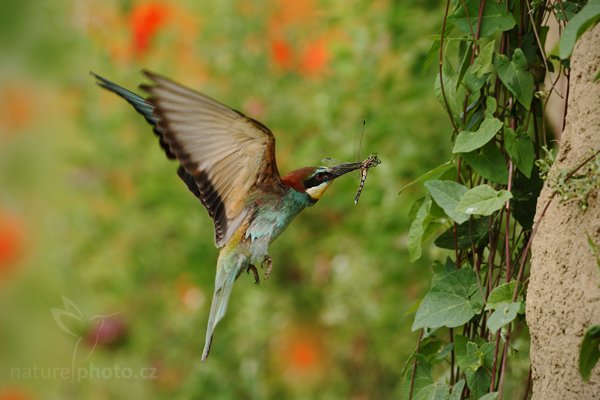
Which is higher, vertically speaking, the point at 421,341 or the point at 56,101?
the point at 421,341

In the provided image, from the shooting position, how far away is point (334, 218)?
4.52 m

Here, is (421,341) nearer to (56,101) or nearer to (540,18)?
(540,18)

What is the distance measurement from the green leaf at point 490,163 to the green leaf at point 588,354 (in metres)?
0.45

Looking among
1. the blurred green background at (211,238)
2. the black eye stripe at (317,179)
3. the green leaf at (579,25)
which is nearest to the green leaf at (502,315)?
the green leaf at (579,25)

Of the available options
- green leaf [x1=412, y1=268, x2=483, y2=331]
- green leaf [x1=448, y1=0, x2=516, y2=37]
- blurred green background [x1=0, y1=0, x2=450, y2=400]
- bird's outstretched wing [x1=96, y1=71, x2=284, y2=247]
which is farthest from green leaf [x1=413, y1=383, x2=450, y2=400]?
blurred green background [x1=0, y1=0, x2=450, y2=400]

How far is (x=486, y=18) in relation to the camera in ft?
5.93

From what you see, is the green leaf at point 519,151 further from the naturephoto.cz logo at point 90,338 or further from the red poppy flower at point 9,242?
the red poppy flower at point 9,242

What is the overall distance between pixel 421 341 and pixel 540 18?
2.44ft

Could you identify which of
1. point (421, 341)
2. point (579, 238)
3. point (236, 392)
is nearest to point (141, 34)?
point (236, 392)

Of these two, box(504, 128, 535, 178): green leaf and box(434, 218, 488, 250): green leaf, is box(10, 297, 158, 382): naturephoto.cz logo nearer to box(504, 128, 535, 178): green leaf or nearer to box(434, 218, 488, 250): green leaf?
box(434, 218, 488, 250): green leaf

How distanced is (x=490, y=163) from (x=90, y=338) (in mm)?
2894

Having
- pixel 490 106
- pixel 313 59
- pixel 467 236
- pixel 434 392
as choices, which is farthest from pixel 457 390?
pixel 313 59

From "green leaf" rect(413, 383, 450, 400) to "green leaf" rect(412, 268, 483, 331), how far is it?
6.8 inches

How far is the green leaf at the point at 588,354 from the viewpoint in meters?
1.43
